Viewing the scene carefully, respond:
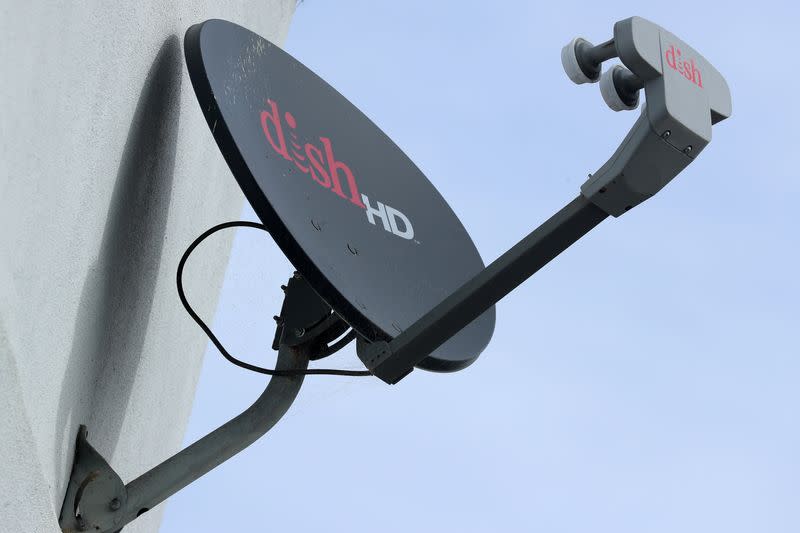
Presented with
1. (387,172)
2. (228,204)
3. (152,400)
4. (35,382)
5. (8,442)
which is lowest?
(8,442)

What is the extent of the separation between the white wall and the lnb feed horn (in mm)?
941

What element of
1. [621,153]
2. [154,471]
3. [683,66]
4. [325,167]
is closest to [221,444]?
[154,471]

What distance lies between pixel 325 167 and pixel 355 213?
0.13 metres

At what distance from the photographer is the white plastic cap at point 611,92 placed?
8.39ft

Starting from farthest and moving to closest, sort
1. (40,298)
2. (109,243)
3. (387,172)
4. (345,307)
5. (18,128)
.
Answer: (387,172) < (109,243) < (345,307) < (40,298) < (18,128)

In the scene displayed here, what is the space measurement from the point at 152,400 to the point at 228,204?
2.93 ft

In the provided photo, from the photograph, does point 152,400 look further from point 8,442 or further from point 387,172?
point 8,442

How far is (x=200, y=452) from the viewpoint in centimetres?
291

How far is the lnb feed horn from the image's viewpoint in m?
2.46

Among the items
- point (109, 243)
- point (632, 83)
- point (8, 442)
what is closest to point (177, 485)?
point (109, 243)

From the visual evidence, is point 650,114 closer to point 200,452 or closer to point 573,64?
point 573,64

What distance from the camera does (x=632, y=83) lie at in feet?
8.36

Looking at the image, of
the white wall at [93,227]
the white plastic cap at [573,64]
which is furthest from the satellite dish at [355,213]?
the white wall at [93,227]

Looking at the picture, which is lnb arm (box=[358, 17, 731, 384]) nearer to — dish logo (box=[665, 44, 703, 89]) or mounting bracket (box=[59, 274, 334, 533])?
dish logo (box=[665, 44, 703, 89])
